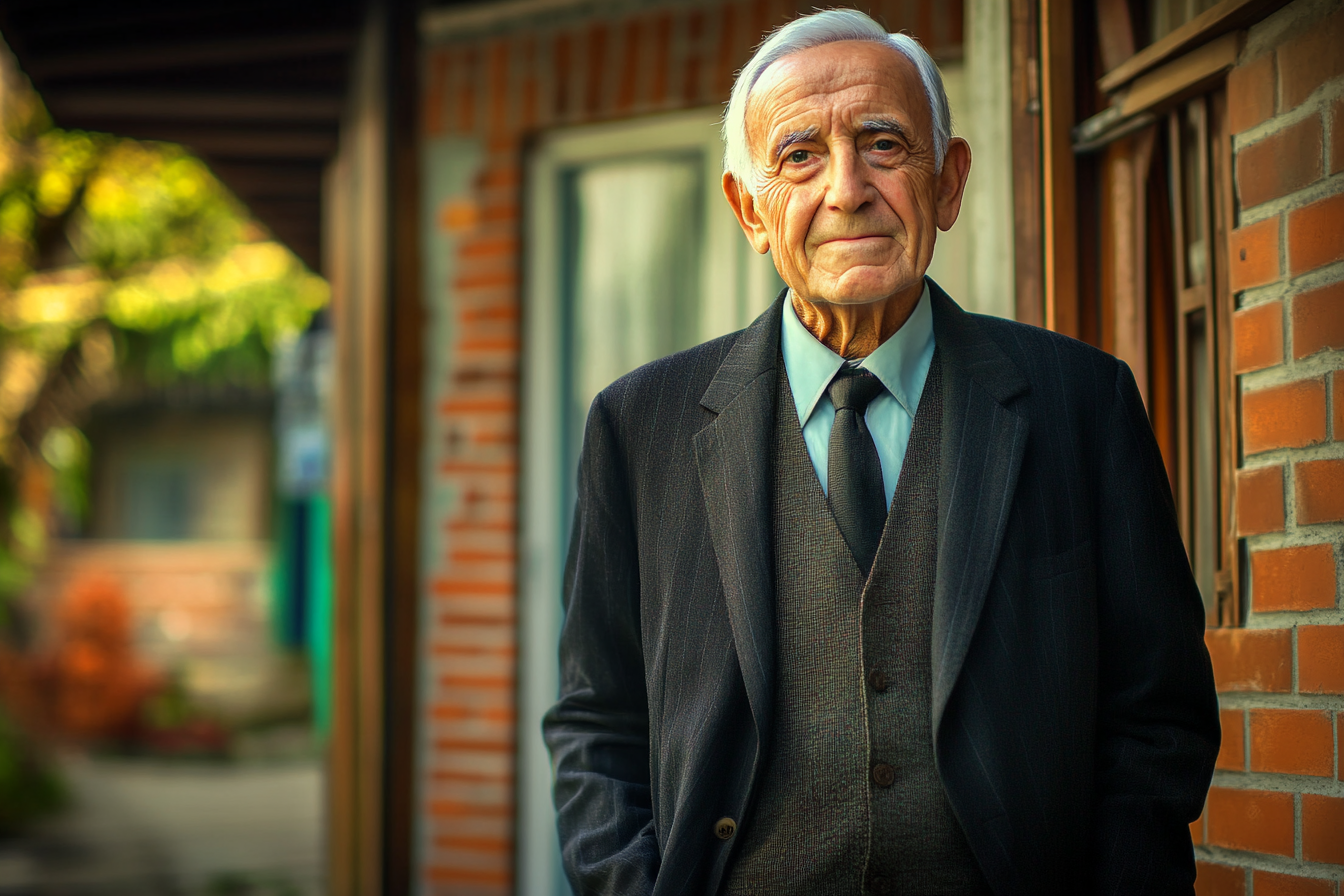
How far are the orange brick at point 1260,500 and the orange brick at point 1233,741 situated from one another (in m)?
0.27

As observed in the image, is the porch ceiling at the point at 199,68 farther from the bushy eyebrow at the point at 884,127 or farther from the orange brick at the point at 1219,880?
the orange brick at the point at 1219,880

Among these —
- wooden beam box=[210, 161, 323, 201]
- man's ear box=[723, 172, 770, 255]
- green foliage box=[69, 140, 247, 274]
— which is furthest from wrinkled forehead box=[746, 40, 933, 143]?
green foliage box=[69, 140, 247, 274]

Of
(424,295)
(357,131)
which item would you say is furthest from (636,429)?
(357,131)

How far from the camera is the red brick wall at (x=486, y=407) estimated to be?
11.1 feet

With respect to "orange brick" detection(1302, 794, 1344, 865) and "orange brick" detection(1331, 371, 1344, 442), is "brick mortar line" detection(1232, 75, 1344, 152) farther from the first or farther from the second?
"orange brick" detection(1302, 794, 1344, 865)

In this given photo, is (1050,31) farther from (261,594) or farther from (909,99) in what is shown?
(261,594)

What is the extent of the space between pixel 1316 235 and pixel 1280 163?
13 cm

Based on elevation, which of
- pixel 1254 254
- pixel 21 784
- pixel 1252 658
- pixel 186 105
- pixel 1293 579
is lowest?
pixel 21 784

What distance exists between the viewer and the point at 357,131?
3.80 meters

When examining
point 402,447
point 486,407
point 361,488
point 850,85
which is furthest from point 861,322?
point 361,488

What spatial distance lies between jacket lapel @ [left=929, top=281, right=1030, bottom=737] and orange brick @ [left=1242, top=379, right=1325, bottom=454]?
0.42m

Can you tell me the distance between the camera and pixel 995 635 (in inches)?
53.4

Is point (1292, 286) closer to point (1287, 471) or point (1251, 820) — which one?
point (1287, 471)

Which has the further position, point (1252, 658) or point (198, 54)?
point (198, 54)
